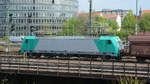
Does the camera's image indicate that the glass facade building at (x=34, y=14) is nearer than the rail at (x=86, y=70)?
No

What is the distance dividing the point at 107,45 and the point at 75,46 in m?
3.99

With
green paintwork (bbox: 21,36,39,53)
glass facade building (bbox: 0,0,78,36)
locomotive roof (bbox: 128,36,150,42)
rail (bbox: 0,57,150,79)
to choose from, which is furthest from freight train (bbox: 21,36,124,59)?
glass facade building (bbox: 0,0,78,36)

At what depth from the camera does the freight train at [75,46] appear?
2917 cm

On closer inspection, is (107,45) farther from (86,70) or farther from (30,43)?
(86,70)

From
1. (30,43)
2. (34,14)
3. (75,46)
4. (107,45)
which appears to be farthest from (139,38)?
(34,14)

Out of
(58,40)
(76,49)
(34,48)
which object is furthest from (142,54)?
(34,48)

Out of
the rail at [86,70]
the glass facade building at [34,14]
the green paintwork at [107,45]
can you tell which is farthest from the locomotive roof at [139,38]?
the glass facade building at [34,14]

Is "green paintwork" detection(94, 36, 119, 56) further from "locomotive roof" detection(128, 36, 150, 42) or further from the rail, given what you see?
the rail

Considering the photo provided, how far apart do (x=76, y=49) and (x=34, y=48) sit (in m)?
5.65

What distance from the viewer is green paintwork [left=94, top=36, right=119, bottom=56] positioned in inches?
1137

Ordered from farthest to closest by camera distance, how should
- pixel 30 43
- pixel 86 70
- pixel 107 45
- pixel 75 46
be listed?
pixel 30 43 < pixel 75 46 < pixel 107 45 < pixel 86 70

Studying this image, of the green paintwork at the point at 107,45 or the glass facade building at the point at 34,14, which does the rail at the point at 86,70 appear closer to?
the green paintwork at the point at 107,45

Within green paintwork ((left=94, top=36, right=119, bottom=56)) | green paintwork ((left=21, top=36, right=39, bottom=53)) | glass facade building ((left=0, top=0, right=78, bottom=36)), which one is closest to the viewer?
green paintwork ((left=94, top=36, right=119, bottom=56))

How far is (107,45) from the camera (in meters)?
29.2
